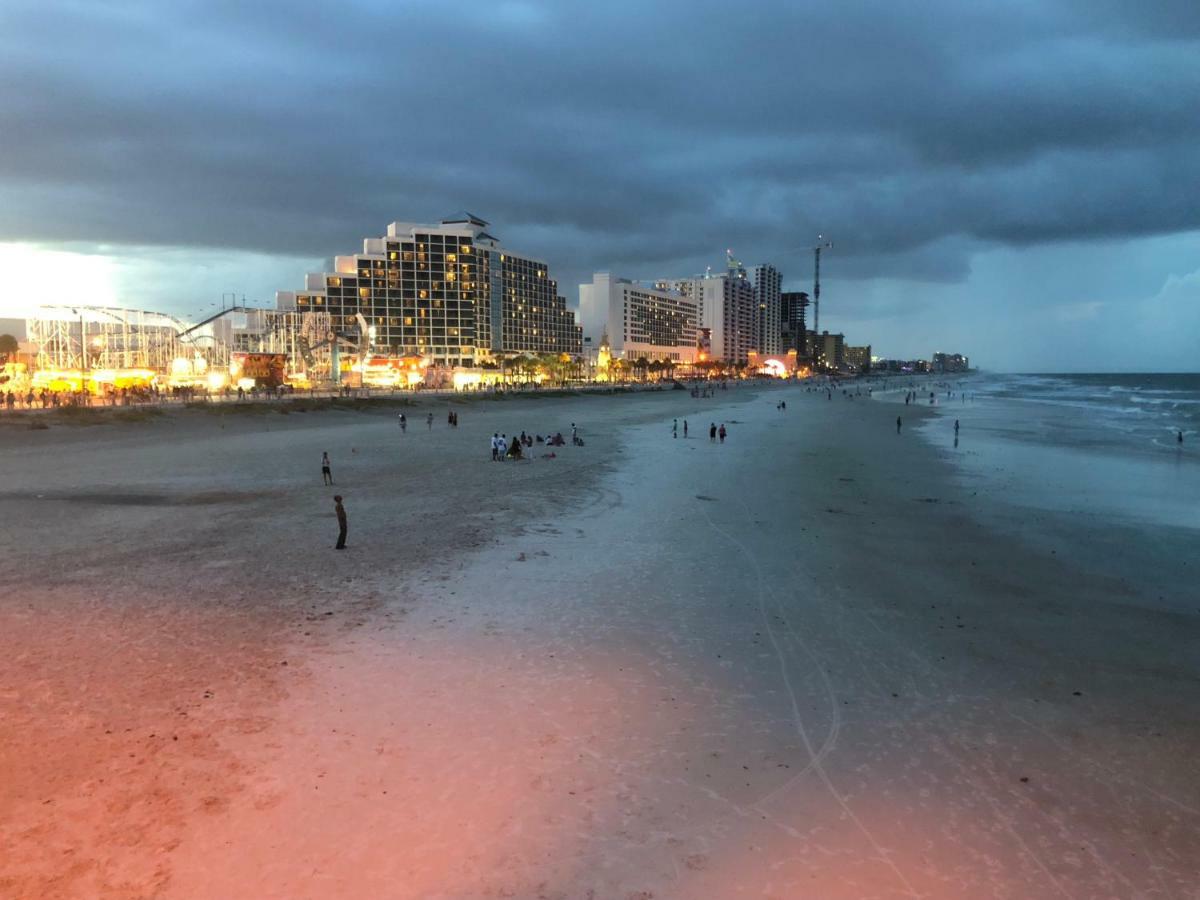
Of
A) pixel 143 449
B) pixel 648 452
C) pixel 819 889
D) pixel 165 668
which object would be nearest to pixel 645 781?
pixel 819 889

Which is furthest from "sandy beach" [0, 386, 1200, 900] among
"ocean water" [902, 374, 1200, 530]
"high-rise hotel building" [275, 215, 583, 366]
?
"high-rise hotel building" [275, 215, 583, 366]

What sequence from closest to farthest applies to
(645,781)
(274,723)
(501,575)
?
(645,781) → (274,723) → (501,575)

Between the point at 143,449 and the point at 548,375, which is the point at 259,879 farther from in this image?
the point at 548,375

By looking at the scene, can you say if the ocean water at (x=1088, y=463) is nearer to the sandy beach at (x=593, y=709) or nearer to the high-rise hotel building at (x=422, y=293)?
the sandy beach at (x=593, y=709)

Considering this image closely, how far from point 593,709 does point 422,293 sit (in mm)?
156641

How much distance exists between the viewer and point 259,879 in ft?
18.9

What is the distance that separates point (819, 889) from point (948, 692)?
4.64m

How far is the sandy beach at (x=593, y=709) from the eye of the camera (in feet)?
20.1

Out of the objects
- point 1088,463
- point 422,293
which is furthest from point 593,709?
point 422,293

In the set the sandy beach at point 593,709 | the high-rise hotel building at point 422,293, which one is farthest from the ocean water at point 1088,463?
the high-rise hotel building at point 422,293

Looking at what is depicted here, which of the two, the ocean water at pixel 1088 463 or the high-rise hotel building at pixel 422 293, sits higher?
the high-rise hotel building at pixel 422 293

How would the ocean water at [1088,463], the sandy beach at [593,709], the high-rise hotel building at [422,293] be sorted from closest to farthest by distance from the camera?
the sandy beach at [593,709], the ocean water at [1088,463], the high-rise hotel building at [422,293]

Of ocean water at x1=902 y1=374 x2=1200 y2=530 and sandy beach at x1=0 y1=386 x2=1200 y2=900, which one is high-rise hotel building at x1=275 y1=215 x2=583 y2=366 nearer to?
ocean water at x1=902 y1=374 x2=1200 y2=530

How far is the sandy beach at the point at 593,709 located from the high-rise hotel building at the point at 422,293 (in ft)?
454
